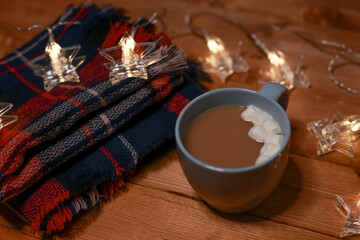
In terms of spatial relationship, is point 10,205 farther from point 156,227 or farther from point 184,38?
point 184,38

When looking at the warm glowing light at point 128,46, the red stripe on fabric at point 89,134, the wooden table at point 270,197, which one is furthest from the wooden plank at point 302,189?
the warm glowing light at point 128,46

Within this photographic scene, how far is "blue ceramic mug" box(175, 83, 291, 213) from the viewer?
0.55 m

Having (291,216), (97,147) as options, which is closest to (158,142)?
(97,147)

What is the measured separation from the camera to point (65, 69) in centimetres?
85

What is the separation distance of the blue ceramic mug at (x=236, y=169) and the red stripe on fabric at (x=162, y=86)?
15 cm

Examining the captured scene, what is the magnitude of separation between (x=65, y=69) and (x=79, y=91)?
Result: 121 millimetres

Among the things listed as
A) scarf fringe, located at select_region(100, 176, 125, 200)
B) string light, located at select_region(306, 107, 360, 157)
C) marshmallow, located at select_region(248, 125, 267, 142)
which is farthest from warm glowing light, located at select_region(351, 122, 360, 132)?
scarf fringe, located at select_region(100, 176, 125, 200)

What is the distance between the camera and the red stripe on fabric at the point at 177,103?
81 centimetres

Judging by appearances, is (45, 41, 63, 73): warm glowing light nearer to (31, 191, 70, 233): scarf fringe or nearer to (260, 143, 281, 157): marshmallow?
(31, 191, 70, 233): scarf fringe

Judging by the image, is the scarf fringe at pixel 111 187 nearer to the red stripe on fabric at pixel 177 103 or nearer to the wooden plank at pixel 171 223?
the wooden plank at pixel 171 223

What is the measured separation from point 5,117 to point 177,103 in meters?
0.34

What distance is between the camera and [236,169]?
0.54m

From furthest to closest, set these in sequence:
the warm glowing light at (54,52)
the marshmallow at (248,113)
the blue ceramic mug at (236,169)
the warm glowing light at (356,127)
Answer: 1. the warm glowing light at (54,52)
2. the warm glowing light at (356,127)
3. the marshmallow at (248,113)
4. the blue ceramic mug at (236,169)

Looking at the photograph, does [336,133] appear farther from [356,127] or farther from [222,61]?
[222,61]
